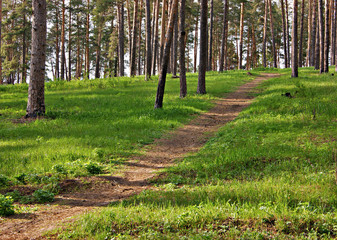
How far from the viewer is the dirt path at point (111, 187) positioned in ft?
13.6

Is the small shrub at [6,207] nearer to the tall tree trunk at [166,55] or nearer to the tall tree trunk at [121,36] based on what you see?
the tall tree trunk at [166,55]

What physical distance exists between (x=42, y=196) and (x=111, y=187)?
134 centimetres

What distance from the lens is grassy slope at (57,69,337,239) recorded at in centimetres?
356

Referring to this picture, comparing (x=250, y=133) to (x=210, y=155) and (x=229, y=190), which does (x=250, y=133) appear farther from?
(x=229, y=190)

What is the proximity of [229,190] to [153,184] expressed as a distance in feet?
5.75

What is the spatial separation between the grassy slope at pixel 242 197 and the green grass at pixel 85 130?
2.47 meters

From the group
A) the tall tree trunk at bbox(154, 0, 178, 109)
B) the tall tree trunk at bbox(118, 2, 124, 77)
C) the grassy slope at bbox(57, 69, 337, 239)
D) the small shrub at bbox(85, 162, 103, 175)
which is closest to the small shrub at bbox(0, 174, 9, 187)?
the small shrub at bbox(85, 162, 103, 175)

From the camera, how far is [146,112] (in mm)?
12961

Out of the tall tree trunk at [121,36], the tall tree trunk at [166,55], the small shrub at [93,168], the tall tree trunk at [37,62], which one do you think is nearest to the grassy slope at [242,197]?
the small shrub at [93,168]

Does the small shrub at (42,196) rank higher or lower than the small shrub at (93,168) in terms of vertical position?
lower

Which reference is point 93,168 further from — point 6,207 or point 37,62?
point 37,62

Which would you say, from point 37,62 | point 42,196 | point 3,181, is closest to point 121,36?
point 37,62

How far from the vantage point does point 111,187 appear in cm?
585

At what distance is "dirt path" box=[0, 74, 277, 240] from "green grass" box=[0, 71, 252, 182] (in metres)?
0.57
